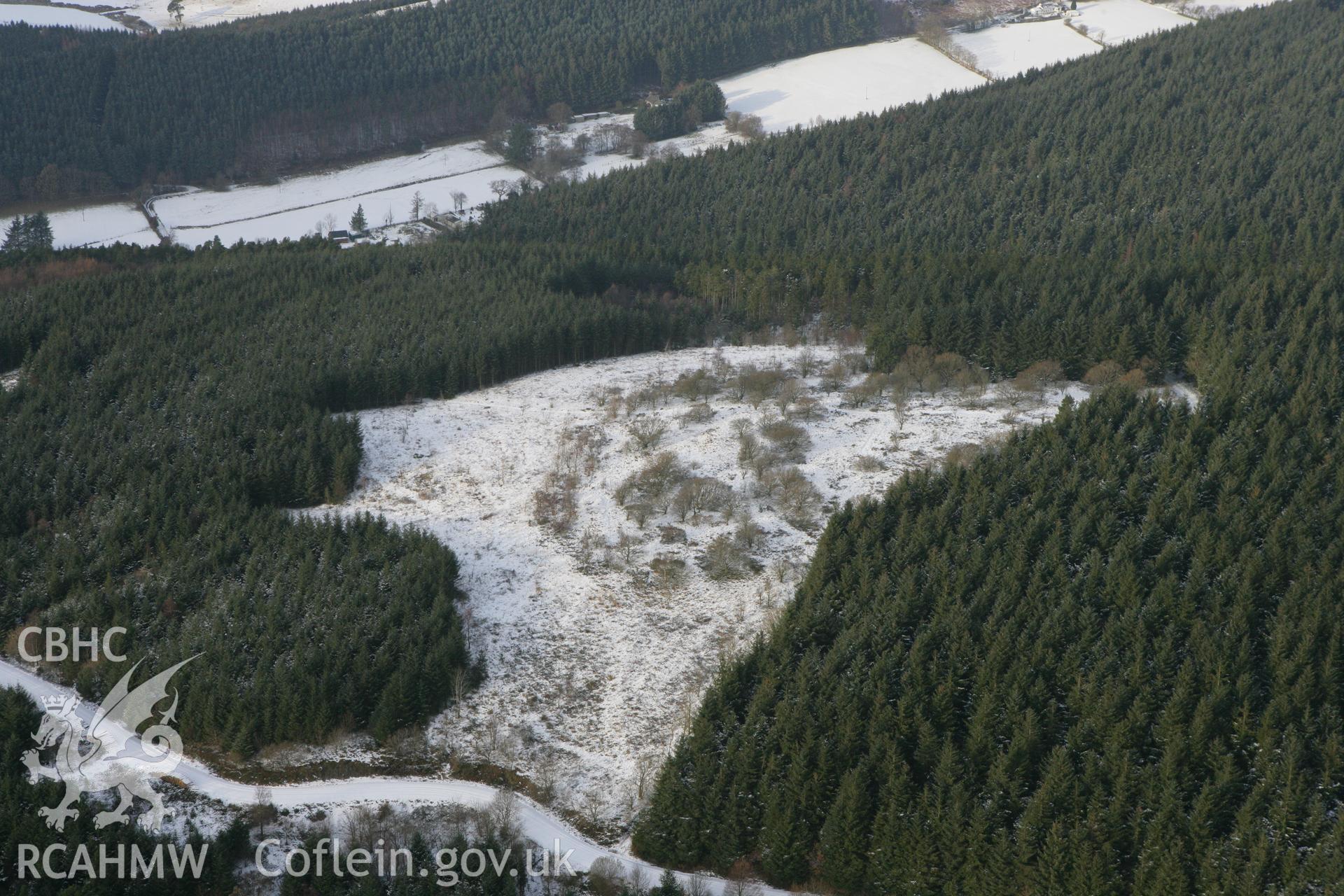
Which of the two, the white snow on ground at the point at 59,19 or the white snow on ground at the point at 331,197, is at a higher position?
the white snow on ground at the point at 59,19

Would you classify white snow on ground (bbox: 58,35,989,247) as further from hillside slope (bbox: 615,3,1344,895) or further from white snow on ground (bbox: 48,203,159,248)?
hillside slope (bbox: 615,3,1344,895)

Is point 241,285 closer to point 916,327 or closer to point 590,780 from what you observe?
point 916,327

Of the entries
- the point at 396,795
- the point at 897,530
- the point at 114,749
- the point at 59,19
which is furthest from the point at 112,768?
the point at 59,19

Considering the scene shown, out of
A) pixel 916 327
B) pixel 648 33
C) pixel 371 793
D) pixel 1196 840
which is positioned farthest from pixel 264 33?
pixel 1196 840

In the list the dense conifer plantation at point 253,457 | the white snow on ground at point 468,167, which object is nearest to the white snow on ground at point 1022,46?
the white snow on ground at point 468,167

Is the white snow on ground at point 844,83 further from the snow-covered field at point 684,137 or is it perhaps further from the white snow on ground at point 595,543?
the white snow on ground at point 595,543
